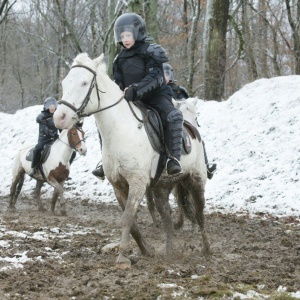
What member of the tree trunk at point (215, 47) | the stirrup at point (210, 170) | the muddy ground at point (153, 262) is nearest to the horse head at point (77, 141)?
the muddy ground at point (153, 262)

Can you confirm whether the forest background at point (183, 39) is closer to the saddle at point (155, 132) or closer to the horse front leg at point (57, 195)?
the saddle at point (155, 132)

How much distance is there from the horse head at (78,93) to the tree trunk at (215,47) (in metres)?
13.8

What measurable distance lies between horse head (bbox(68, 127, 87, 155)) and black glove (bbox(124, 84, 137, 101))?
6710mm

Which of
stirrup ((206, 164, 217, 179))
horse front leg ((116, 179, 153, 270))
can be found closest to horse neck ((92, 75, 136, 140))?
horse front leg ((116, 179, 153, 270))

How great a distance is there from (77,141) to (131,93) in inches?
271

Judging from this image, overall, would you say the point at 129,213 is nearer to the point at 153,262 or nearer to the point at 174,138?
the point at 153,262

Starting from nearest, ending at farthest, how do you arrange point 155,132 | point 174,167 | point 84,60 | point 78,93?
1. point 78,93
2. point 84,60
3. point 174,167
4. point 155,132

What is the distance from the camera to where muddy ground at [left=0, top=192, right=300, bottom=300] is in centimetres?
496

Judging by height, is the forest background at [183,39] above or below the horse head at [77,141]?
above

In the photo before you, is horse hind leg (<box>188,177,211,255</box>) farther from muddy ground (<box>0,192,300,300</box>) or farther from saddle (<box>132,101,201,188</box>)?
saddle (<box>132,101,201,188</box>)

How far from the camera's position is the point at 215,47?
19938 millimetres

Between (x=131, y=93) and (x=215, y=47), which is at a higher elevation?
→ (x=215, y=47)

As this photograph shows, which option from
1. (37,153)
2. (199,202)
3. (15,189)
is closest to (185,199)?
(199,202)

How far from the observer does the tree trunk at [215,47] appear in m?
19.7
